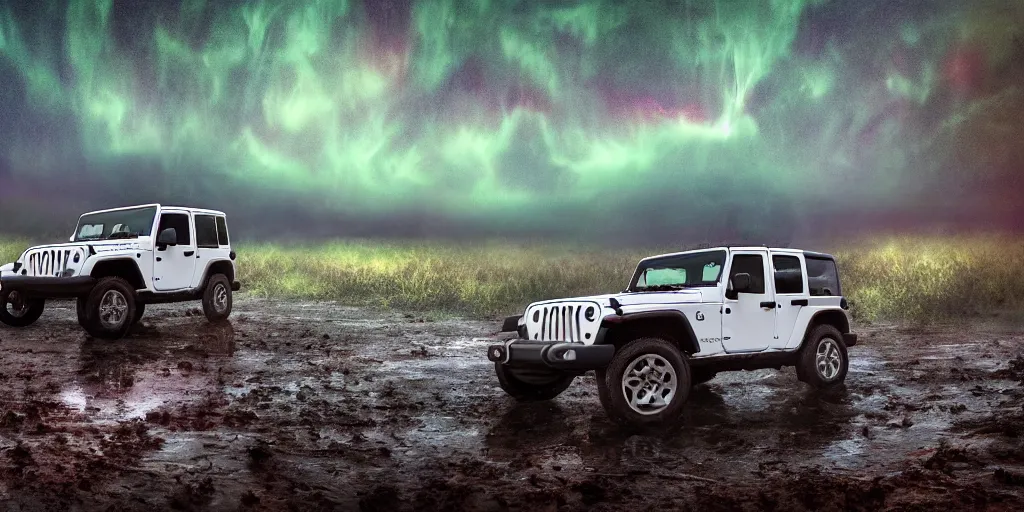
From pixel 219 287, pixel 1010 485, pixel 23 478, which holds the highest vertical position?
pixel 219 287

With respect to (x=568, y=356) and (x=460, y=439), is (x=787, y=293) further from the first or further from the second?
(x=460, y=439)

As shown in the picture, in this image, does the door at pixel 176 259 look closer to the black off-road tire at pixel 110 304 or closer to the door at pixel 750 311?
the black off-road tire at pixel 110 304

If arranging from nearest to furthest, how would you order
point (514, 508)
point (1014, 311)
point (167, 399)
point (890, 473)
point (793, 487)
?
1. point (514, 508)
2. point (793, 487)
3. point (890, 473)
4. point (167, 399)
5. point (1014, 311)

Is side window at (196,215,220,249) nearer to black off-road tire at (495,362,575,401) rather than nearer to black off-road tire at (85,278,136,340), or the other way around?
black off-road tire at (85,278,136,340)

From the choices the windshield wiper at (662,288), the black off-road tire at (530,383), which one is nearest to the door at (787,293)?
the windshield wiper at (662,288)

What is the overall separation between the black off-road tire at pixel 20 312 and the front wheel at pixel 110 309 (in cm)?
273

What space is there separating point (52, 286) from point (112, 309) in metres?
1.00

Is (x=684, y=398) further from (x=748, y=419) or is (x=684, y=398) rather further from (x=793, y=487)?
(x=793, y=487)

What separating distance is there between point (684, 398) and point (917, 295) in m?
16.8

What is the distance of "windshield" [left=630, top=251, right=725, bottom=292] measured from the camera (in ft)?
27.0

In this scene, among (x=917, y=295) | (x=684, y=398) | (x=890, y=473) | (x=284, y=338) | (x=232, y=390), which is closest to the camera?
(x=890, y=473)

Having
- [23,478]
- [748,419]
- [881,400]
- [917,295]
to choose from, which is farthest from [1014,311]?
[23,478]

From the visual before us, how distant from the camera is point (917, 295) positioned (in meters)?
→ 21.2

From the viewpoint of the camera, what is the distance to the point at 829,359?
934 cm
